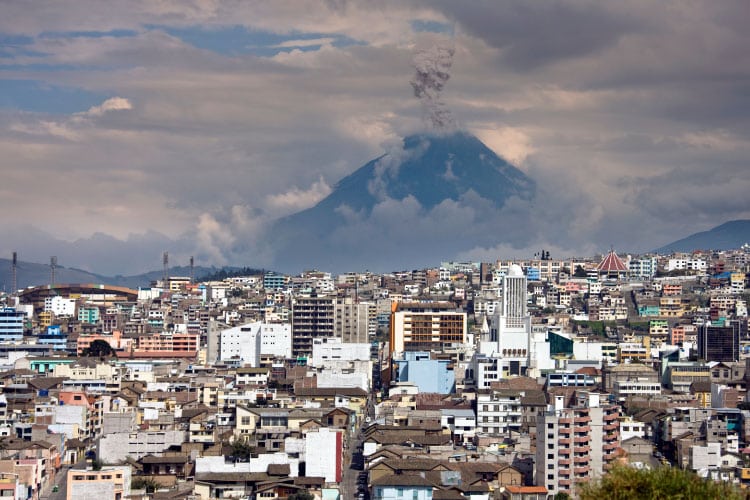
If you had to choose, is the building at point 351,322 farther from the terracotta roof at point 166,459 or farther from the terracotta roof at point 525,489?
the terracotta roof at point 525,489

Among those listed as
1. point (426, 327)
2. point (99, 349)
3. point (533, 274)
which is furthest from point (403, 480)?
point (533, 274)

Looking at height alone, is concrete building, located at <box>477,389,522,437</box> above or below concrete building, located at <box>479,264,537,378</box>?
below

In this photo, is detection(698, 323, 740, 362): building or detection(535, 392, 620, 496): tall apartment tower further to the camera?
detection(698, 323, 740, 362): building

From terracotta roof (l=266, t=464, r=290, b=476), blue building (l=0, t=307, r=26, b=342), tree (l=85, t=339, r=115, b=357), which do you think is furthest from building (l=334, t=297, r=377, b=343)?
terracotta roof (l=266, t=464, r=290, b=476)

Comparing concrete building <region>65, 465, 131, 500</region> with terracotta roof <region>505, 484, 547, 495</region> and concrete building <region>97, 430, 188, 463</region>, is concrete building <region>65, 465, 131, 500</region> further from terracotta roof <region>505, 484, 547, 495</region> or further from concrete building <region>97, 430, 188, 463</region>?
terracotta roof <region>505, 484, 547, 495</region>

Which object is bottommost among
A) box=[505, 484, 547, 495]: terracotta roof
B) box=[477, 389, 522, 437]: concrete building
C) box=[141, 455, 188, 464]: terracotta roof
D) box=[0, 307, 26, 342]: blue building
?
box=[505, 484, 547, 495]: terracotta roof

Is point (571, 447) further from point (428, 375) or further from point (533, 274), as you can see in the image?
point (533, 274)
